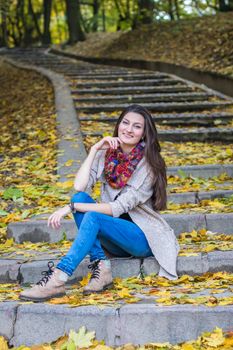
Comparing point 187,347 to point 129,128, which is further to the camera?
point 129,128

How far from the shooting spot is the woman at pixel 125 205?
4.18m

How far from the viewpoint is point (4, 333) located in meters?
3.70

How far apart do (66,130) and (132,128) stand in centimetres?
437

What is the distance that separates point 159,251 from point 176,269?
0.57 feet

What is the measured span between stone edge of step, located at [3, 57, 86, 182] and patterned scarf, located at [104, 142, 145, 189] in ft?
6.52

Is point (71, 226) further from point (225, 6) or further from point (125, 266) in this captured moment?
point (225, 6)

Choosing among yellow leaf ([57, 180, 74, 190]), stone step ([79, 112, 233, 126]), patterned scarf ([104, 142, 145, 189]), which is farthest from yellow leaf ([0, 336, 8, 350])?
stone step ([79, 112, 233, 126])

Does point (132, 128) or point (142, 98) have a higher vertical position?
point (132, 128)

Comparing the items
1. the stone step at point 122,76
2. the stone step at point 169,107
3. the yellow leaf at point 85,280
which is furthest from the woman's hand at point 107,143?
the stone step at point 122,76

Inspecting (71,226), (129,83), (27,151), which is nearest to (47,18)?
(129,83)

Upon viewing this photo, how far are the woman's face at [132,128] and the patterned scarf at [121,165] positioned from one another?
0.06 m

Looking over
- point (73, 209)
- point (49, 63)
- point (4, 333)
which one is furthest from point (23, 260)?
point (49, 63)

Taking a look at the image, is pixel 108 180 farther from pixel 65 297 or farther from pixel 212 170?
pixel 212 170

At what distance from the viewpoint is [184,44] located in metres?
15.5
